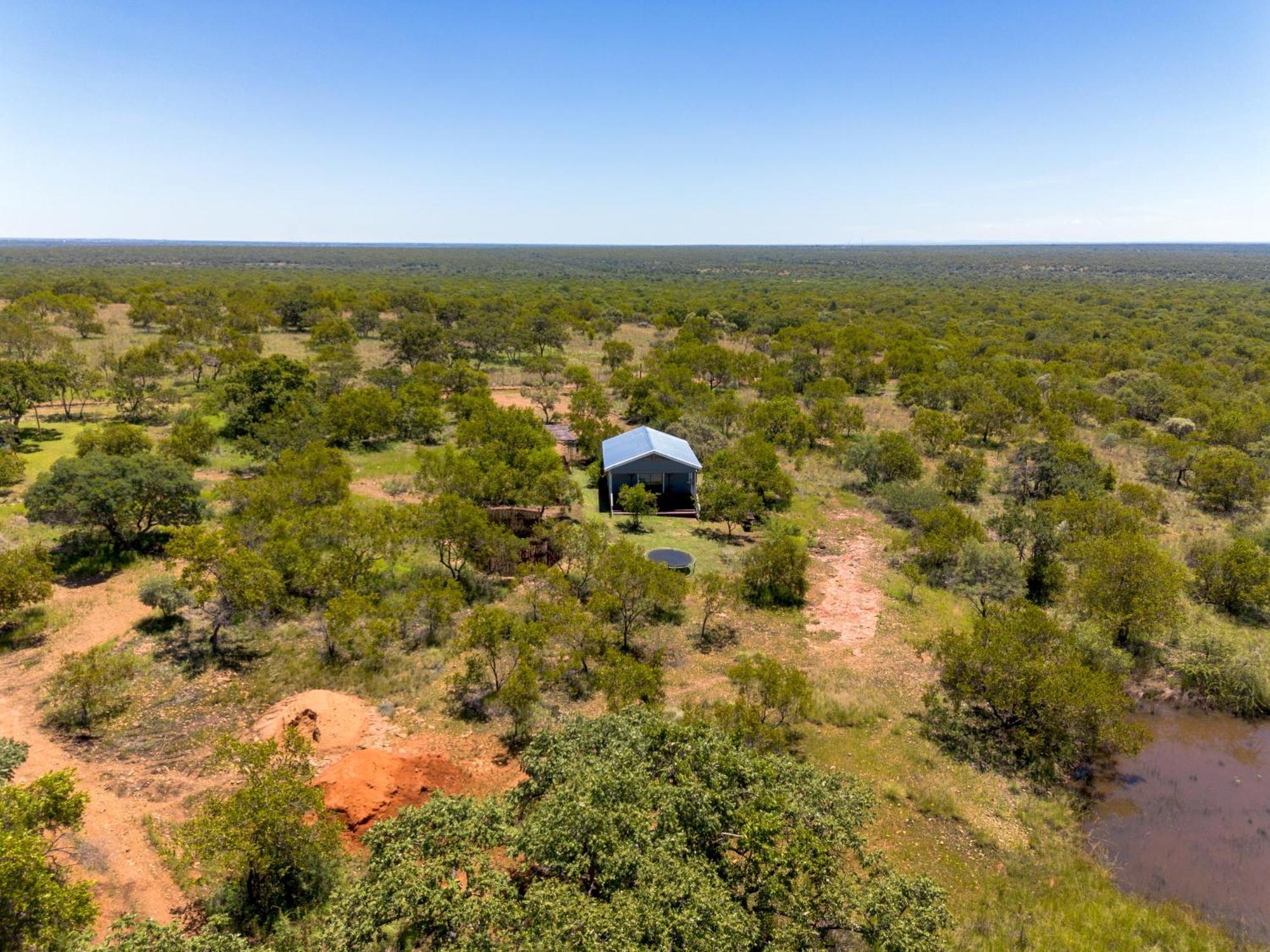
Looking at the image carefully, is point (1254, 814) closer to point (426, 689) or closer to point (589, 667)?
point (589, 667)

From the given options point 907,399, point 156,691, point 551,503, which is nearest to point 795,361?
point 907,399

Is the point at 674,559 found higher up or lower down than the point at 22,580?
lower down

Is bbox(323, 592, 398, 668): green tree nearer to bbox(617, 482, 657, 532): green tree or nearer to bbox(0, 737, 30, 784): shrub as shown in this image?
bbox(0, 737, 30, 784): shrub

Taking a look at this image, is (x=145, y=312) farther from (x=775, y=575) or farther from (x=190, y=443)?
(x=775, y=575)

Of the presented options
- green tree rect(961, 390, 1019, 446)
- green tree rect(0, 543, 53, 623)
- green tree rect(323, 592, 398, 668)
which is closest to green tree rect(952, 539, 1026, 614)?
green tree rect(323, 592, 398, 668)

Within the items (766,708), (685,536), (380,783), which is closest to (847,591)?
(685,536)

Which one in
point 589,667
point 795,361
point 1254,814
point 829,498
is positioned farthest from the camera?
point 795,361
